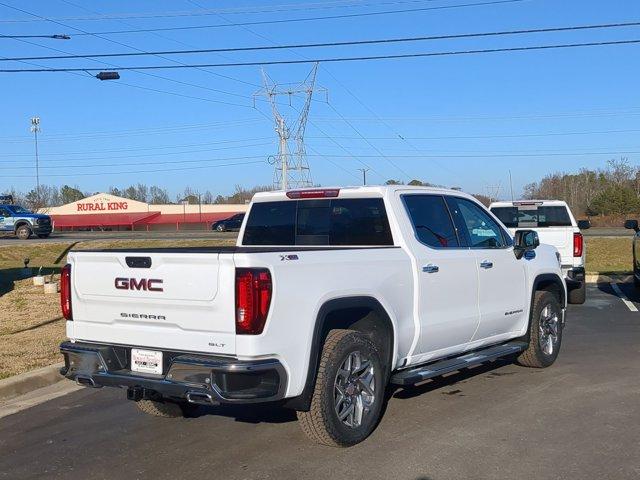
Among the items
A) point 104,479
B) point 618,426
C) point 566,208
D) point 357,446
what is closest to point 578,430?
point 618,426

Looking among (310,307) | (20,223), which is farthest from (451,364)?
(20,223)

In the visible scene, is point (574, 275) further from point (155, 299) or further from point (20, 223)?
point (20, 223)

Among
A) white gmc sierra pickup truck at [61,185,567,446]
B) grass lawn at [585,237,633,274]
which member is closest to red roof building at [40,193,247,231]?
grass lawn at [585,237,633,274]

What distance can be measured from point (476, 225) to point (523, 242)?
57 cm

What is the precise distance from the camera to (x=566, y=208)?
13289mm

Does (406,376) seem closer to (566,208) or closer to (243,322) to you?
(243,322)

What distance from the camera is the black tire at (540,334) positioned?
Result: 7703 millimetres

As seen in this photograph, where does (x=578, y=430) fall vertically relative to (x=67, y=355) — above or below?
below

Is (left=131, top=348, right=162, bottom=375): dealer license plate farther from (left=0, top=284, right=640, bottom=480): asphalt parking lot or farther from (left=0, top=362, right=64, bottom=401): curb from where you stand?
(left=0, top=362, right=64, bottom=401): curb

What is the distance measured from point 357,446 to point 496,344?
2.47 m

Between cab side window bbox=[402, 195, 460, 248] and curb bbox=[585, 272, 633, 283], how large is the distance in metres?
12.5

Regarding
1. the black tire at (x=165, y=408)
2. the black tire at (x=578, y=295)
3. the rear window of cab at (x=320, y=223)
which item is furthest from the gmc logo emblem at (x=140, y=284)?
the black tire at (x=578, y=295)

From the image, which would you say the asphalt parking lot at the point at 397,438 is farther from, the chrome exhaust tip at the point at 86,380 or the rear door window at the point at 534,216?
the rear door window at the point at 534,216

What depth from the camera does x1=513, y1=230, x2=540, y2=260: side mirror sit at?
24.1 feet
